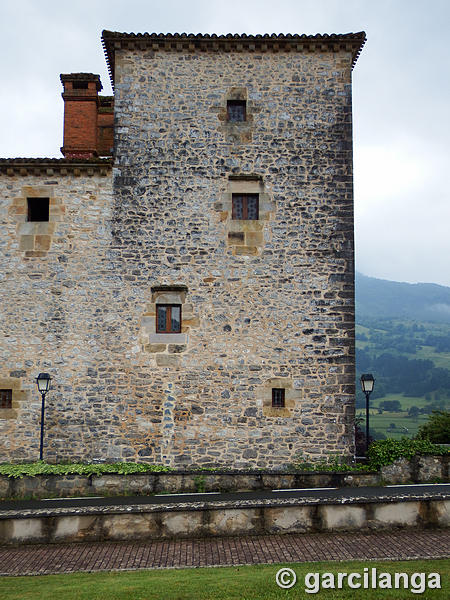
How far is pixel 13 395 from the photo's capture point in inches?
557

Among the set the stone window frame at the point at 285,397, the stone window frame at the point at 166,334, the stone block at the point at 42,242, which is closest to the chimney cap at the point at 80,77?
the stone block at the point at 42,242

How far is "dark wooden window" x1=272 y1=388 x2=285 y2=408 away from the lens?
14.2 metres

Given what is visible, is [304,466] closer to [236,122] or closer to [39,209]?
[236,122]

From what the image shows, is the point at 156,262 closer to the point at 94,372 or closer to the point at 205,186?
the point at 205,186

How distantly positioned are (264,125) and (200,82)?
220 cm

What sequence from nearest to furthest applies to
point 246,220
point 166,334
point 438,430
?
Result: point 166,334
point 246,220
point 438,430

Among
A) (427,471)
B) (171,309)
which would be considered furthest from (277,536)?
(171,309)

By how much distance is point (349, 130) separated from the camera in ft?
49.0

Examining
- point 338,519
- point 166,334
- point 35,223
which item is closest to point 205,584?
point 338,519

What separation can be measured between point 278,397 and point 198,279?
388cm

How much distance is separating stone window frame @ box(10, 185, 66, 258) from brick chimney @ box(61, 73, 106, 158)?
1.89 m

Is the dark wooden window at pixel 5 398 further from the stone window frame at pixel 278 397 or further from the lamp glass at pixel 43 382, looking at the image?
the stone window frame at pixel 278 397

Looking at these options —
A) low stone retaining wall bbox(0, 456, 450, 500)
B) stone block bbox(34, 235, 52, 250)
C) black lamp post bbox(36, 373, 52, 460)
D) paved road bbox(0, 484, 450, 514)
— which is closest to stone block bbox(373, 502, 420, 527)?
paved road bbox(0, 484, 450, 514)

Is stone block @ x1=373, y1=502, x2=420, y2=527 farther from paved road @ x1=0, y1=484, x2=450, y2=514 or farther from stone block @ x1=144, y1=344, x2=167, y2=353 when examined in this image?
stone block @ x1=144, y1=344, x2=167, y2=353
